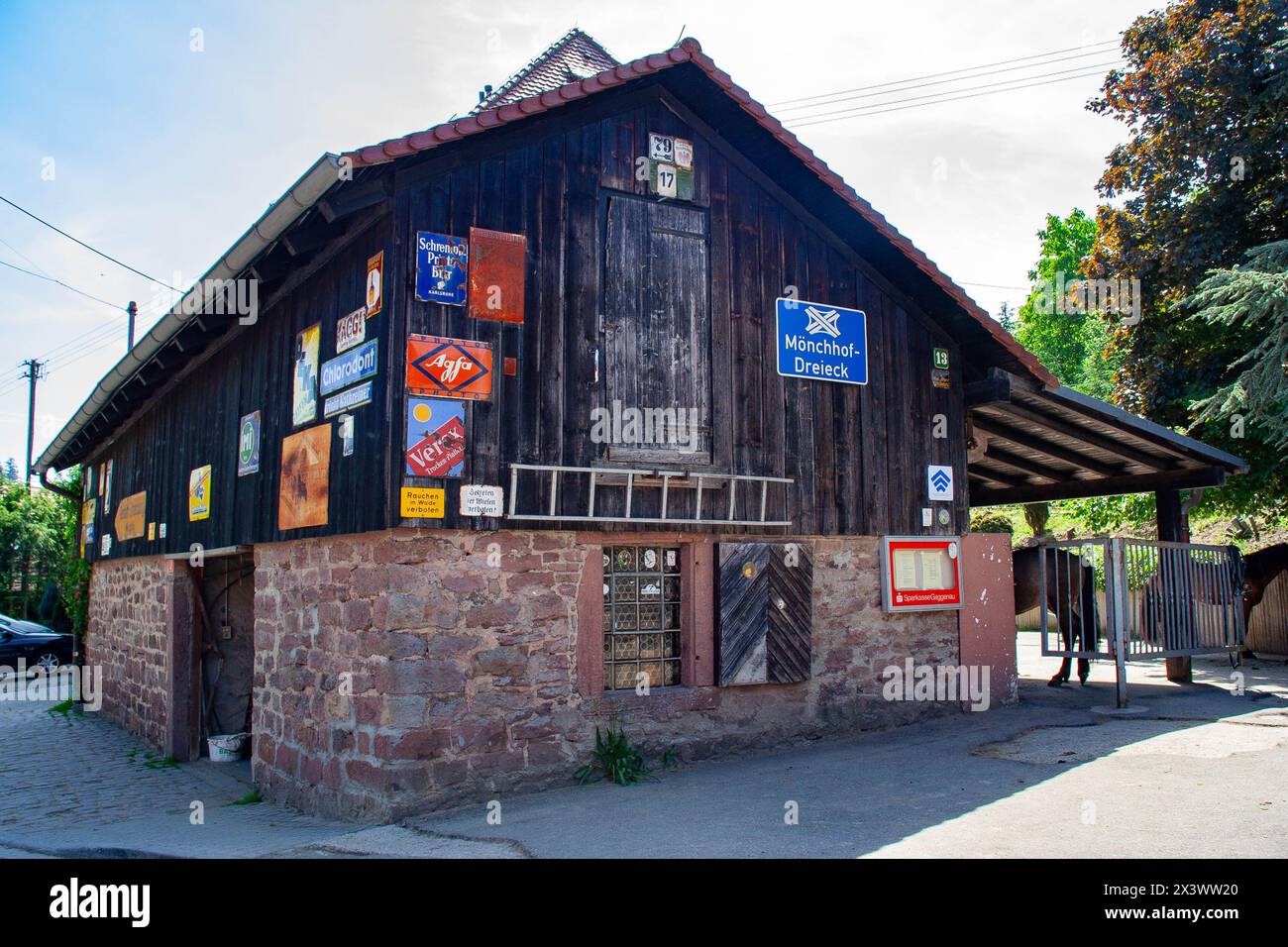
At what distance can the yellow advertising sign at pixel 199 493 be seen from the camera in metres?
11.6

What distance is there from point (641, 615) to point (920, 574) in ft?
11.7

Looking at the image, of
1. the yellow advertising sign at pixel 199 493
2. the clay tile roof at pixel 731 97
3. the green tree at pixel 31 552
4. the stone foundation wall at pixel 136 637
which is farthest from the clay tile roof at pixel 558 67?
the green tree at pixel 31 552

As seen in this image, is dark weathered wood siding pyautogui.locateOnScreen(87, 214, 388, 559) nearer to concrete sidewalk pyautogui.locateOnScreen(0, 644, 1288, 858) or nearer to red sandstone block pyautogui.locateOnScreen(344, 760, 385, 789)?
red sandstone block pyautogui.locateOnScreen(344, 760, 385, 789)

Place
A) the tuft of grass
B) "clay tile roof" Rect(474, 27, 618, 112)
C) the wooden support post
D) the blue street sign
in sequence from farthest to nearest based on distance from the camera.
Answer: "clay tile roof" Rect(474, 27, 618, 112) → the wooden support post → the blue street sign → the tuft of grass

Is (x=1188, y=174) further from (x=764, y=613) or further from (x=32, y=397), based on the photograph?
(x=32, y=397)

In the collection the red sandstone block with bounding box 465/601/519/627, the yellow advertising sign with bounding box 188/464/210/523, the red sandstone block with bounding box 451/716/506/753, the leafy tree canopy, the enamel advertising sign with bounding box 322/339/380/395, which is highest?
the leafy tree canopy

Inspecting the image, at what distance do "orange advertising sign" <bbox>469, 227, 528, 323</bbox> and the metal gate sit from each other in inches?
287

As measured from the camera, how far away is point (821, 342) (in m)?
10.1

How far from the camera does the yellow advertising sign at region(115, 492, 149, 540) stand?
14.3m

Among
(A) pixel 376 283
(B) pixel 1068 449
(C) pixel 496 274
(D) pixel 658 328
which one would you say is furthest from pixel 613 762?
(B) pixel 1068 449

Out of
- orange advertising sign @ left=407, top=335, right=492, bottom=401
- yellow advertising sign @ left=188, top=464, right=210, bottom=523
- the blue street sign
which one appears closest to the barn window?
orange advertising sign @ left=407, top=335, right=492, bottom=401

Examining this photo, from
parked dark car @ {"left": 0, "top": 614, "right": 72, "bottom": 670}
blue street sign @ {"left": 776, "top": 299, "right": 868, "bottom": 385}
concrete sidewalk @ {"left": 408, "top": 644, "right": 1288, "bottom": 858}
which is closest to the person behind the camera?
concrete sidewalk @ {"left": 408, "top": 644, "right": 1288, "bottom": 858}
